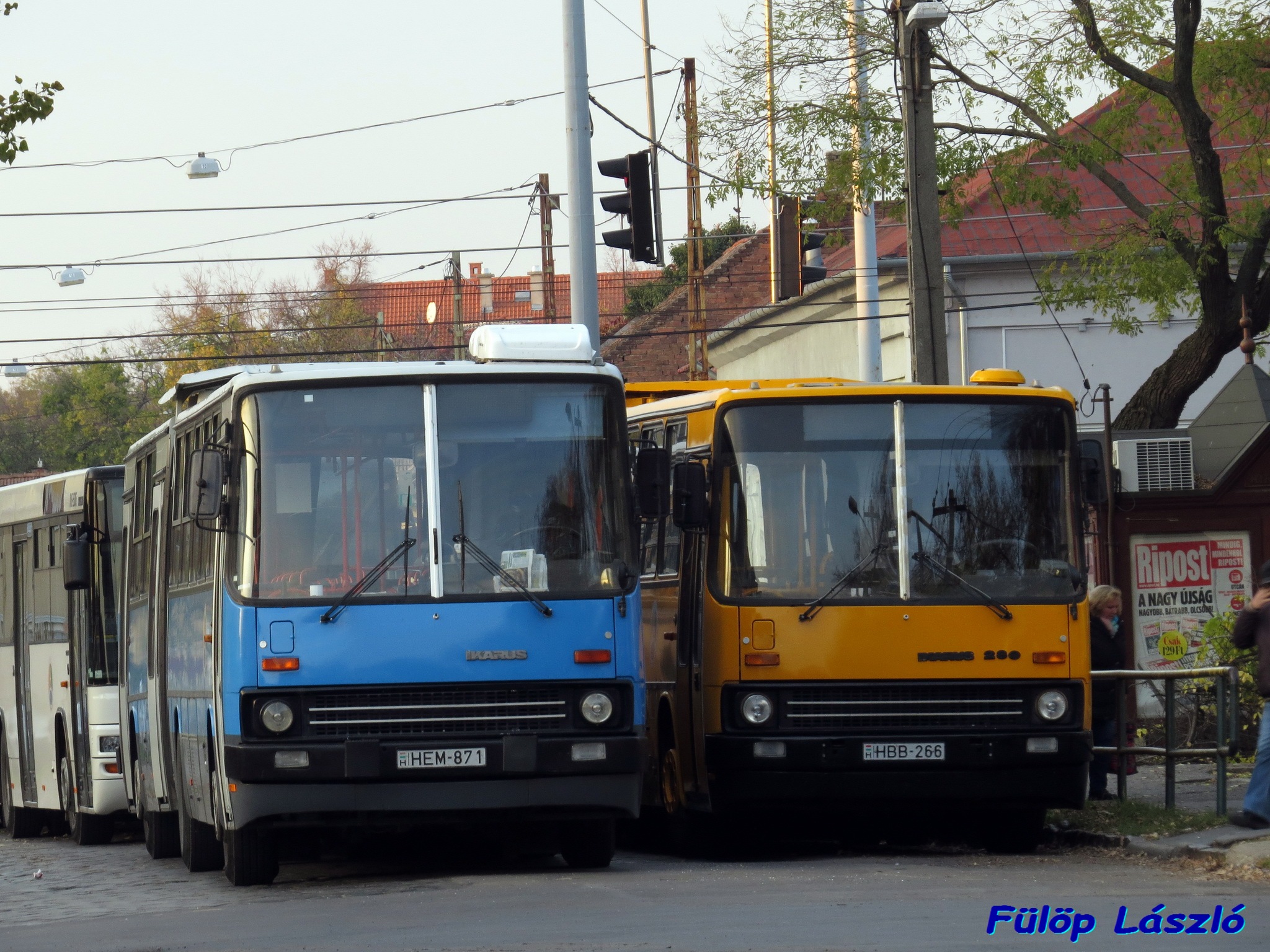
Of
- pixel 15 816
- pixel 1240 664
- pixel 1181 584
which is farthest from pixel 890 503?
pixel 15 816

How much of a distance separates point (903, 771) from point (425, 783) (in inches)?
117

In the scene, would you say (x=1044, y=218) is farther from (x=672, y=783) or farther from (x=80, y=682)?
(x=672, y=783)

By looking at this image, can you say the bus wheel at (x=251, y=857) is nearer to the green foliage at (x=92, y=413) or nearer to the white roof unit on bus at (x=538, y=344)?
the white roof unit on bus at (x=538, y=344)

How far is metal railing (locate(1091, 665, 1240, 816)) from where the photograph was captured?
1294 centimetres

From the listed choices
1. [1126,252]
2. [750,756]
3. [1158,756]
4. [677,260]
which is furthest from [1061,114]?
[677,260]

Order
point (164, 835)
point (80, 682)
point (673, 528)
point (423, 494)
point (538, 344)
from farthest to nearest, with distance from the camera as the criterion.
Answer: point (80, 682) < point (164, 835) < point (673, 528) < point (538, 344) < point (423, 494)

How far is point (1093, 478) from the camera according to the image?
12.7 metres

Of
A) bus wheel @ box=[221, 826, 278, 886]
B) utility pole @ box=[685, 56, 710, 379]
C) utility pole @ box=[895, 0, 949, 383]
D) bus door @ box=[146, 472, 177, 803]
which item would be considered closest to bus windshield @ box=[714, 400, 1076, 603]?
bus wheel @ box=[221, 826, 278, 886]

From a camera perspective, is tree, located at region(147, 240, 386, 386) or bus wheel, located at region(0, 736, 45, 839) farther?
tree, located at region(147, 240, 386, 386)

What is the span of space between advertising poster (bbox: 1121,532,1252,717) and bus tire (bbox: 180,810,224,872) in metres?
9.66

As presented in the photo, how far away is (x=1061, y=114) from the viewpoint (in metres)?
21.3

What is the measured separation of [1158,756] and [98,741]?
889 centimetres

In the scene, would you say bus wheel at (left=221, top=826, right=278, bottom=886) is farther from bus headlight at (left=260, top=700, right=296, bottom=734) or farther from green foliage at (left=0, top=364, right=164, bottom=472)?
green foliage at (left=0, top=364, right=164, bottom=472)

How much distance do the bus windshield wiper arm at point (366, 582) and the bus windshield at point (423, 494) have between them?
0.07 ft
